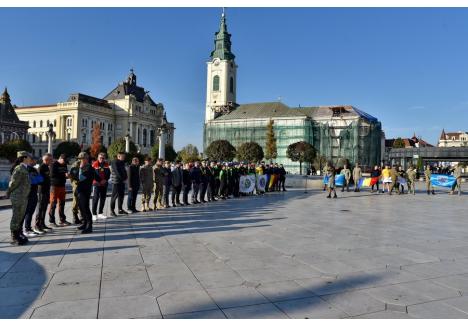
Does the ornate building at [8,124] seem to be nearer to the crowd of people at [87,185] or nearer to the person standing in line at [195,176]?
the crowd of people at [87,185]

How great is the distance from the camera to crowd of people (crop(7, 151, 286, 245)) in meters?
8.20

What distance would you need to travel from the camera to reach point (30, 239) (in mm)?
8617

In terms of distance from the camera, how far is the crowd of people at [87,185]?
8.20 meters

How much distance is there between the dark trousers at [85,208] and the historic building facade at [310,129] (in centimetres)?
7641

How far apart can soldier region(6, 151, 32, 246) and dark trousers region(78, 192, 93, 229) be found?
1291 mm

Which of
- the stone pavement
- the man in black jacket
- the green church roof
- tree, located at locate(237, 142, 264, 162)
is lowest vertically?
the stone pavement

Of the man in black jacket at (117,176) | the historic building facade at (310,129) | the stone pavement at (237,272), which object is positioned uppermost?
the historic building facade at (310,129)

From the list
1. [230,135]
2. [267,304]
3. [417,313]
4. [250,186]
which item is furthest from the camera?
[230,135]

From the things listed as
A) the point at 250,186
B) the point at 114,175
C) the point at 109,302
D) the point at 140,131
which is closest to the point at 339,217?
the point at 114,175

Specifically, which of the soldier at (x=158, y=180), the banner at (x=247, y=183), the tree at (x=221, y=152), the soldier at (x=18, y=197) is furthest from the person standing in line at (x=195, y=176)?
the tree at (x=221, y=152)

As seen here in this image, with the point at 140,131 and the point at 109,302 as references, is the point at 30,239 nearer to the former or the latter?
the point at 109,302

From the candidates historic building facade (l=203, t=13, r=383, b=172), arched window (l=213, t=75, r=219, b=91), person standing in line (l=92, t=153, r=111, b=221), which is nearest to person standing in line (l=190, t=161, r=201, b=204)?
person standing in line (l=92, t=153, r=111, b=221)

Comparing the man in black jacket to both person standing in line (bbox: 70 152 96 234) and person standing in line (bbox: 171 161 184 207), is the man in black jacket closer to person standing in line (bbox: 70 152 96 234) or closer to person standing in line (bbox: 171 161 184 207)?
person standing in line (bbox: 70 152 96 234)

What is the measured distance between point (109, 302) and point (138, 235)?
4.55m
